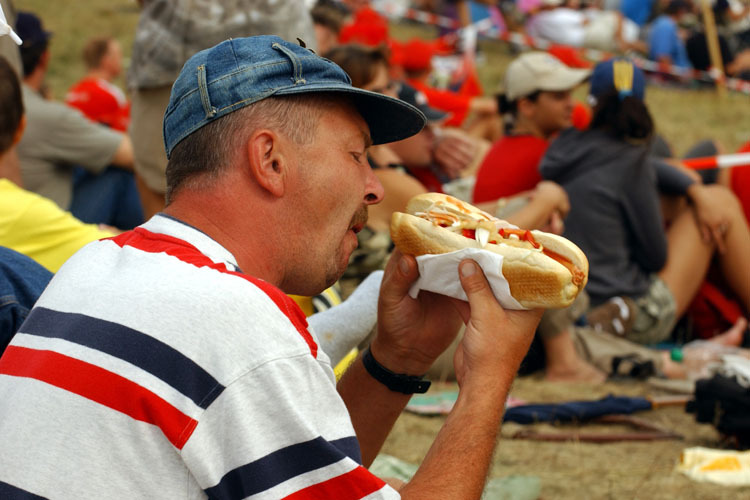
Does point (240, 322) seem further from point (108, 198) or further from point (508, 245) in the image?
point (108, 198)

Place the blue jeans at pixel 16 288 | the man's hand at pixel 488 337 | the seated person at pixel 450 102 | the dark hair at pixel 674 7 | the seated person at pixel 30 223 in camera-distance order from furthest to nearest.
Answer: the dark hair at pixel 674 7 < the seated person at pixel 450 102 < the seated person at pixel 30 223 < the blue jeans at pixel 16 288 < the man's hand at pixel 488 337

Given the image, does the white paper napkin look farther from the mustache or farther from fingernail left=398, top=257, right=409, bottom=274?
the mustache

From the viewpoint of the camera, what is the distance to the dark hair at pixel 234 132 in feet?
5.33

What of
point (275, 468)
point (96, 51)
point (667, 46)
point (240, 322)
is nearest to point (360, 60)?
point (240, 322)

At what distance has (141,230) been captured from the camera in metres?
1.62

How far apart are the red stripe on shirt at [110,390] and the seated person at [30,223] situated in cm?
153

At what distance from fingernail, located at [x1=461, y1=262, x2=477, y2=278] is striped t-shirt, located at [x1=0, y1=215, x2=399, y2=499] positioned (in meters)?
0.56

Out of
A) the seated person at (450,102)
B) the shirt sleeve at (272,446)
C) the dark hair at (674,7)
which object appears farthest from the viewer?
the dark hair at (674,7)

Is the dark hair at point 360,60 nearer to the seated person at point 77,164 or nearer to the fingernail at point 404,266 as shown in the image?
the seated person at point 77,164

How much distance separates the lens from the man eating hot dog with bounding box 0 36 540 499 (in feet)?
4.36

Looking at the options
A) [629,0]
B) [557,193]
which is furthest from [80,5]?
[557,193]

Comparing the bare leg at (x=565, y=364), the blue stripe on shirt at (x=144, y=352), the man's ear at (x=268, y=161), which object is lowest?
the bare leg at (x=565, y=364)

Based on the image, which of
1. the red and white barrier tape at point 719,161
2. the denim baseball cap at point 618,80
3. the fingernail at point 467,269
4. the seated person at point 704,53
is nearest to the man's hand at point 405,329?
the fingernail at point 467,269

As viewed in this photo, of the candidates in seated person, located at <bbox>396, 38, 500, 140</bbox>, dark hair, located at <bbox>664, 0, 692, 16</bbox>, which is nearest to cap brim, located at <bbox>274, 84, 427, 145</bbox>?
seated person, located at <bbox>396, 38, 500, 140</bbox>
